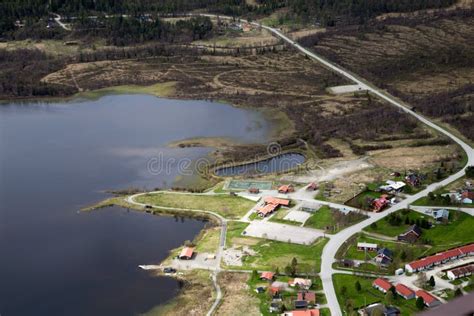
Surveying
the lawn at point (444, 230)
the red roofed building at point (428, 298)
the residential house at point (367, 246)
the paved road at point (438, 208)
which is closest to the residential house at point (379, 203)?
the lawn at point (444, 230)

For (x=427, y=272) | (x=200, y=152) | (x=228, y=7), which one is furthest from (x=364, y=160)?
(x=228, y=7)

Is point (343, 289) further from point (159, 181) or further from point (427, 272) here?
point (159, 181)

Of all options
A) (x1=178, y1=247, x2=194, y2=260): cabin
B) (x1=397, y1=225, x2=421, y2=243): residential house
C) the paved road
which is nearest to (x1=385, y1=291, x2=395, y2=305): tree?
(x1=397, y1=225, x2=421, y2=243): residential house

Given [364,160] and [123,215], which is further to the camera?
[364,160]

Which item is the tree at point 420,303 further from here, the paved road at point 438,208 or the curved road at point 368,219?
the paved road at point 438,208

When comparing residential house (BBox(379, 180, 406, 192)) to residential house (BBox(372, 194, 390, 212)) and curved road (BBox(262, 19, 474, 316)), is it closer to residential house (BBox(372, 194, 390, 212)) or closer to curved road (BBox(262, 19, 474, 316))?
curved road (BBox(262, 19, 474, 316))
